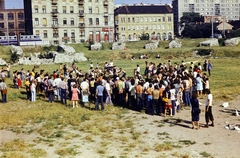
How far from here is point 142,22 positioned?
108812 mm

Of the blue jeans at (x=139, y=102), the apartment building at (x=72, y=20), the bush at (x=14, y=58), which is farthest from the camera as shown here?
the apartment building at (x=72, y=20)

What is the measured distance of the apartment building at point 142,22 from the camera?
107062 mm

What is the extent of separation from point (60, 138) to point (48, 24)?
255ft

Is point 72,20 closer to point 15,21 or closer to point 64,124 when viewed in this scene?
point 15,21

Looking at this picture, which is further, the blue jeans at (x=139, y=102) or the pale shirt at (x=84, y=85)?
the pale shirt at (x=84, y=85)

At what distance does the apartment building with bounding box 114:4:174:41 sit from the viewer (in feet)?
351

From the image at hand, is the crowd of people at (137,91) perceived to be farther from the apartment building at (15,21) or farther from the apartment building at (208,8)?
the apartment building at (208,8)

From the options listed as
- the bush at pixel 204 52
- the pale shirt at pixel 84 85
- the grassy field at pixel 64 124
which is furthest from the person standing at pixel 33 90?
the bush at pixel 204 52

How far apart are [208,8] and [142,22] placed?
5581 cm

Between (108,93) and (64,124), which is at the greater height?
(108,93)

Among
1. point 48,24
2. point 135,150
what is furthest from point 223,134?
point 48,24

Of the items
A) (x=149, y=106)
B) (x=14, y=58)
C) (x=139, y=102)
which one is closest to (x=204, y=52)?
(x=14, y=58)

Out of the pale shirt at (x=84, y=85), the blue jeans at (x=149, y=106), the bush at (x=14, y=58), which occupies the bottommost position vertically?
the blue jeans at (x=149, y=106)

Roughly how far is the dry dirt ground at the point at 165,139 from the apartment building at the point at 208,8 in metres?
126
